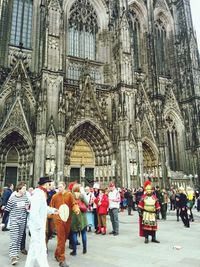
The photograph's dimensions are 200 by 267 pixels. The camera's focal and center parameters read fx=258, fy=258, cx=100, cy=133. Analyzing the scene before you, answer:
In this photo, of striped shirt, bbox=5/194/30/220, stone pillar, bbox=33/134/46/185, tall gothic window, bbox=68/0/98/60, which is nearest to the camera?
striped shirt, bbox=5/194/30/220

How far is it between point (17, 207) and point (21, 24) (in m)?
20.3

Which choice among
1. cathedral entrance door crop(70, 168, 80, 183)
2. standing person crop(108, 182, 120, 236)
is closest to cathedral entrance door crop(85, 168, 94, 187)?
cathedral entrance door crop(70, 168, 80, 183)

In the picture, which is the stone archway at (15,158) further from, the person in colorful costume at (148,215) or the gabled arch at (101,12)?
the gabled arch at (101,12)

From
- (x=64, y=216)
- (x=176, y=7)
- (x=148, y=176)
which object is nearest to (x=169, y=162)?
(x=148, y=176)

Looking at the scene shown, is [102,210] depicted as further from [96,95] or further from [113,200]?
[96,95]

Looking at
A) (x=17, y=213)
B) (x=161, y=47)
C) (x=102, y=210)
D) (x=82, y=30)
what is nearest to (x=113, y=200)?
(x=102, y=210)

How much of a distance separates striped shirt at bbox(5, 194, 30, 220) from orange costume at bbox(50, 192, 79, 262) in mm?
688

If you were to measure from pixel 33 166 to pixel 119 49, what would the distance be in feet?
41.1

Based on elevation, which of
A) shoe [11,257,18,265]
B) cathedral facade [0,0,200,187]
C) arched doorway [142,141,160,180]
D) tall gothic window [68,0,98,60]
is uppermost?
tall gothic window [68,0,98,60]

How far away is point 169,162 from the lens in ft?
79.5

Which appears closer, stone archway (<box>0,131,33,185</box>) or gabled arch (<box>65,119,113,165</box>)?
stone archway (<box>0,131,33,185</box>)

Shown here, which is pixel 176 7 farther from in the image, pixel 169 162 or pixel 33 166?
pixel 33 166

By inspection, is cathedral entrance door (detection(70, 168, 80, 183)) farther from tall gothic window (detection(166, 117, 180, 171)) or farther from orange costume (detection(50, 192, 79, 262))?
orange costume (detection(50, 192, 79, 262))

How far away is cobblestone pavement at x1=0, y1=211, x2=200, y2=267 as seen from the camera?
485 cm
